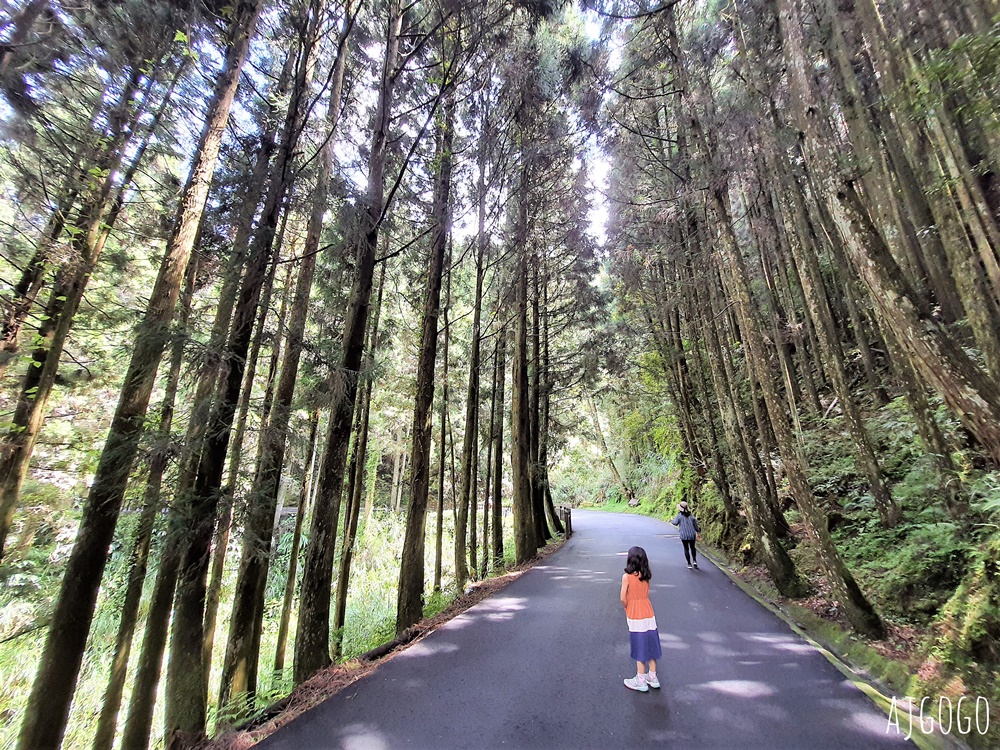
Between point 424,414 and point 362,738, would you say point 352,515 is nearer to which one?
point 424,414

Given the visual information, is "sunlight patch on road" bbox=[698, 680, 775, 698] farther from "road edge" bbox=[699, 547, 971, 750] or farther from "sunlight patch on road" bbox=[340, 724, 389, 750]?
"sunlight patch on road" bbox=[340, 724, 389, 750]

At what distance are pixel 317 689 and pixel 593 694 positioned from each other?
9.31ft

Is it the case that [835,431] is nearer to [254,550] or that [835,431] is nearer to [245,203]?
[254,550]

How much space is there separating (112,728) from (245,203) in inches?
269

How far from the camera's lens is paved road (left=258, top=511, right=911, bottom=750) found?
317 cm

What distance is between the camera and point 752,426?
1483 cm

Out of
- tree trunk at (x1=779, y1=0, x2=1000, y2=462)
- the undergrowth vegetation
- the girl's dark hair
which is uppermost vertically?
tree trunk at (x1=779, y1=0, x2=1000, y2=462)

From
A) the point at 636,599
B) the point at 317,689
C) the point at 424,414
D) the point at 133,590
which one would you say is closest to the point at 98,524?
the point at 133,590

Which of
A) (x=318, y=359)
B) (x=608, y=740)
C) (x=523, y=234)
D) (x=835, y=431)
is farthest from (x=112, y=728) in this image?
(x=835, y=431)

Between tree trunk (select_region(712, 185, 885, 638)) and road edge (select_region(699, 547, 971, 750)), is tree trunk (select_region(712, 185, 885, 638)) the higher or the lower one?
the higher one

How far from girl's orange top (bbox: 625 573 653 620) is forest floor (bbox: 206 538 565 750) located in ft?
9.72

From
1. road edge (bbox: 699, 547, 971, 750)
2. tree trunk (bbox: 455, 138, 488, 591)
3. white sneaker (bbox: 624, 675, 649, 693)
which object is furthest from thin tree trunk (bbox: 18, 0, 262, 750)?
road edge (bbox: 699, 547, 971, 750)

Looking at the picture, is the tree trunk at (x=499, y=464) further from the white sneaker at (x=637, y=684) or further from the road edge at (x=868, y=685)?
the white sneaker at (x=637, y=684)

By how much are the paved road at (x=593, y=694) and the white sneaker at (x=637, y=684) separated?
0.05m
